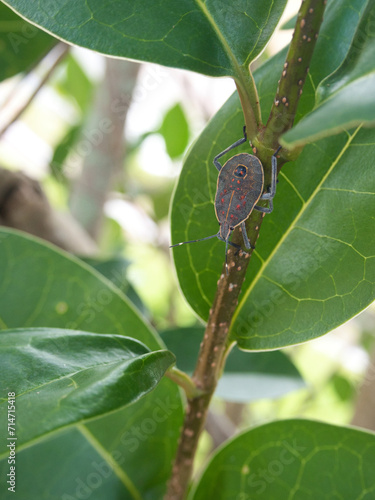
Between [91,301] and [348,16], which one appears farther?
[91,301]

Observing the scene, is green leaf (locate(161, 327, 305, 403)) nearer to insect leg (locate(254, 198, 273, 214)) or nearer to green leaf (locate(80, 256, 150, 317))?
green leaf (locate(80, 256, 150, 317))

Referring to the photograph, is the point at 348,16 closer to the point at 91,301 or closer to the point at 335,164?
the point at 335,164

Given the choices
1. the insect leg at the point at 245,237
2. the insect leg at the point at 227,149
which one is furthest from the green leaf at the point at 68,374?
the insect leg at the point at 227,149

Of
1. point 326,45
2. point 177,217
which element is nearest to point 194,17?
point 326,45

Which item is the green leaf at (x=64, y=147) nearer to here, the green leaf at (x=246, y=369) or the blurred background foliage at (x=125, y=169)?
the blurred background foliage at (x=125, y=169)

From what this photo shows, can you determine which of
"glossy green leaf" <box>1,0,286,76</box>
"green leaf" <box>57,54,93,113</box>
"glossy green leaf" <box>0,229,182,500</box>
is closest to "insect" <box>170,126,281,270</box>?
"glossy green leaf" <box>1,0,286,76</box>
